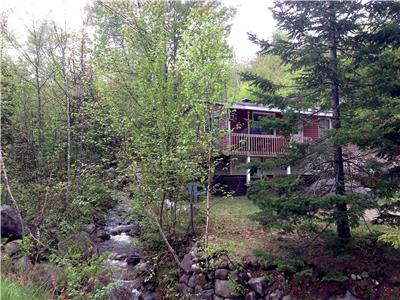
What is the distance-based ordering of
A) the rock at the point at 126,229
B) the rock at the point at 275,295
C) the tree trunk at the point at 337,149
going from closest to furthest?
1. the tree trunk at the point at 337,149
2. the rock at the point at 275,295
3. the rock at the point at 126,229

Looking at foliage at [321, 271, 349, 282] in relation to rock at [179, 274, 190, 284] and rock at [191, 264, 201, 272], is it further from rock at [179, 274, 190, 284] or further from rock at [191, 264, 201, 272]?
rock at [179, 274, 190, 284]

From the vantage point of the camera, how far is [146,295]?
7.94 meters

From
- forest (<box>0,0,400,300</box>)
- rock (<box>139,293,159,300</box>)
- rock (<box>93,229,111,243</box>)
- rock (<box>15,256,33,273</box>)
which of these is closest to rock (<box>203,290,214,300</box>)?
forest (<box>0,0,400,300</box>)

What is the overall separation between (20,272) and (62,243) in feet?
9.16

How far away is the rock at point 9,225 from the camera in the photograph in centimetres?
873

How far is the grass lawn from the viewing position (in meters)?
7.27

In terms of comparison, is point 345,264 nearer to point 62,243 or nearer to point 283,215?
point 283,215

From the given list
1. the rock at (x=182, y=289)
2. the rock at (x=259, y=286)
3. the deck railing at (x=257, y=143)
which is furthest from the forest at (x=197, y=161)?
the deck railing at (x=257, y=143)

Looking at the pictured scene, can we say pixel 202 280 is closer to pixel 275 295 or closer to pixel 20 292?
pixel 275 295

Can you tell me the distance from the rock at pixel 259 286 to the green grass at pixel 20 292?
337cm

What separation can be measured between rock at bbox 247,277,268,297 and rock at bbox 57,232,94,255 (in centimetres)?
401

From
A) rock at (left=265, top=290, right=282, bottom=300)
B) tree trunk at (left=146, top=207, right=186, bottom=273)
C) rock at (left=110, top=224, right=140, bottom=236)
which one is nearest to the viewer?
rock at (left=265, top=290, right=282, bottom=300)

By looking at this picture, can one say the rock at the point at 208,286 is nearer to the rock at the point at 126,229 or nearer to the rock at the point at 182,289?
the rock at the point at 182,289

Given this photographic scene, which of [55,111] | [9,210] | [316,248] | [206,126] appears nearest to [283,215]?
[316,248]
